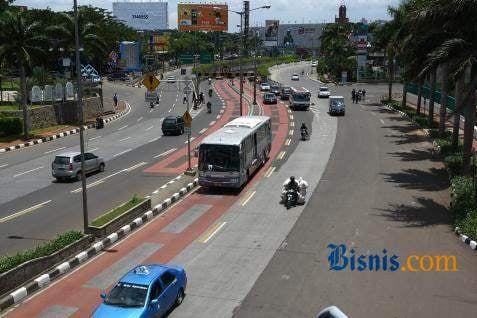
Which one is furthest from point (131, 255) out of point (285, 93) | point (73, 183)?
point (285, 93)

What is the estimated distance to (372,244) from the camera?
21.5 m

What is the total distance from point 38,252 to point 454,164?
74.4ft

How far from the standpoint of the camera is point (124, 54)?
11769 cm

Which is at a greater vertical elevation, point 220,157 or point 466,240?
point 220,157

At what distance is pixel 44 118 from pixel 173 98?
33280 millimetres

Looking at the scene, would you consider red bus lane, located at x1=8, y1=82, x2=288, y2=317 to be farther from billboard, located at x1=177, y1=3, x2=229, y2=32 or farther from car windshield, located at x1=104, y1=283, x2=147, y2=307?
billboard, located at x1=177, y1=3, x2=229, y2=32

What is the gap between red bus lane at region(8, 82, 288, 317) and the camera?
1669cm

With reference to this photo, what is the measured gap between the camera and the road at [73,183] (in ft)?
81.5

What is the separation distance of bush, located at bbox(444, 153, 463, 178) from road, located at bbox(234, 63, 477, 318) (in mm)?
660

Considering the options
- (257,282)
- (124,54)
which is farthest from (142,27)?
(257,282)

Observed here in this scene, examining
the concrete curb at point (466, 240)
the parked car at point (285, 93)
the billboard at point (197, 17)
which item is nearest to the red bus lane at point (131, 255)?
the concrete curb at point (466, 240)

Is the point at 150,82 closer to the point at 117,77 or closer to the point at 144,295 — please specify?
the point at 144,295

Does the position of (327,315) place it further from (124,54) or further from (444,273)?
(124,54)

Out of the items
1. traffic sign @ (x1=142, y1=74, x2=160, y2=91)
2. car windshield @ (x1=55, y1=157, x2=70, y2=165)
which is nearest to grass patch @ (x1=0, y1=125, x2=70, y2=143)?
car windshield @ (x1=55, y1=157, x2=70, y2=165)
